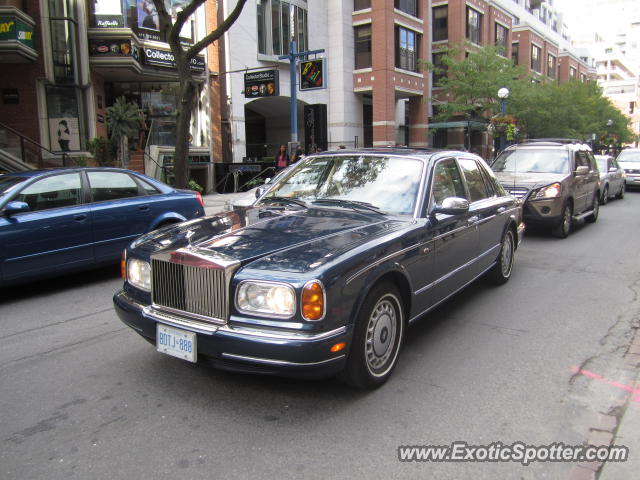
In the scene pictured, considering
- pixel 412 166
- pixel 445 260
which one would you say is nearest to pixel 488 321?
pixel 445 260

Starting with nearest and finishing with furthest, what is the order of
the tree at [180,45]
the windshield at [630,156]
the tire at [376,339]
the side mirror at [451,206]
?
the tire at [376,339] < the side mirror at [451,206] < the tree at [180,45] < the windshield at [630,156]

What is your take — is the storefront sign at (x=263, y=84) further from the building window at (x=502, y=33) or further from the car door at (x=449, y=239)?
the building window at (x=502, y=33)

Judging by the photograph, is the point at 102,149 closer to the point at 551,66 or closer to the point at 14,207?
the point at 14,207

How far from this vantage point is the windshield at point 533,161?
35.3 feet

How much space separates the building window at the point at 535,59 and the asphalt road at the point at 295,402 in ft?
156

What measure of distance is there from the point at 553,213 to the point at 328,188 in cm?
651

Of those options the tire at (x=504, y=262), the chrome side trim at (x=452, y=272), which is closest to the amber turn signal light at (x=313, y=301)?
the chrome side trim at (x=452, y=272)

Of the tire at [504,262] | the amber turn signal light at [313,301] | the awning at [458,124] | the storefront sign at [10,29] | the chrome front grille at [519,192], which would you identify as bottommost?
the tire at [504,262]

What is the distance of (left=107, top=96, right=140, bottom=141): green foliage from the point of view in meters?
15.0

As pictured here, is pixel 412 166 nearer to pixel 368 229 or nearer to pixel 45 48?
pixel 368 229

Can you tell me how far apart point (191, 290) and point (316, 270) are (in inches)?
34.5

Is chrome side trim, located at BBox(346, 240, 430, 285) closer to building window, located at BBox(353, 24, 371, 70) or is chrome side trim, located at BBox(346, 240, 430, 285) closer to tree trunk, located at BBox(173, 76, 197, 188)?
tree trunk, located at BBox(173, 76, 197, 188)

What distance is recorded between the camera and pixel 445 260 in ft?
15.8

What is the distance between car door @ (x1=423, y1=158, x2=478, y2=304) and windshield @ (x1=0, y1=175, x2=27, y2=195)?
16.3ft
